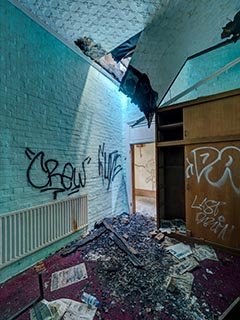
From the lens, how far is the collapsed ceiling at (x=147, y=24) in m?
1.94

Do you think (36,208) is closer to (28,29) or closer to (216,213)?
(28,29)

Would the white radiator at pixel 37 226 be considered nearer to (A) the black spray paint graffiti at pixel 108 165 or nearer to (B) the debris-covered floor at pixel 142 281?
(B) the debris-covered floor at pixel 142 281

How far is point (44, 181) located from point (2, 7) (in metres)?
2.14

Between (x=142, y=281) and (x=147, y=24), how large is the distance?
3063mm

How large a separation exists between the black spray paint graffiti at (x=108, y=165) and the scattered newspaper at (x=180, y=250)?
1917 mm

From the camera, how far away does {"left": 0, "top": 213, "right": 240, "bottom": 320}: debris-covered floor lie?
1.61 meters

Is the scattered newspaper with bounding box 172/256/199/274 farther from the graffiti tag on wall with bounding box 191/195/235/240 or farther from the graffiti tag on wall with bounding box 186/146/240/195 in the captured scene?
the graffiti tag on wall with bounding box 186/146/240/195

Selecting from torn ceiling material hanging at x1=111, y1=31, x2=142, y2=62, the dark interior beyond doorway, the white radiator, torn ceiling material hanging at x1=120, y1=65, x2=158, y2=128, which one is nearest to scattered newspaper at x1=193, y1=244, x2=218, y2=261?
the dark interior beyond doorway

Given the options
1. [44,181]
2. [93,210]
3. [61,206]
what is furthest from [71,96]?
[93,210]

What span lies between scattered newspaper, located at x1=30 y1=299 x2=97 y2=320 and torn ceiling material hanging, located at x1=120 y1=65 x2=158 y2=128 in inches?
105

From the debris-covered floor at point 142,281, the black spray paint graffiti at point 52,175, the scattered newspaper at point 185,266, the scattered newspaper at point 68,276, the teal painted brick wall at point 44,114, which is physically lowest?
the scattered newspaper at point 68,276

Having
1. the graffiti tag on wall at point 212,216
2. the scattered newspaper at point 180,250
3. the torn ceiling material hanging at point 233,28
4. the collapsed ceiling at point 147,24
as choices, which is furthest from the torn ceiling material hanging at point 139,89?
the scattered newspaper at point 180,250

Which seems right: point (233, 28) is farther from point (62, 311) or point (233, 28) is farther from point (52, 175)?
point (62, 311)

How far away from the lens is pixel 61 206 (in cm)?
274
